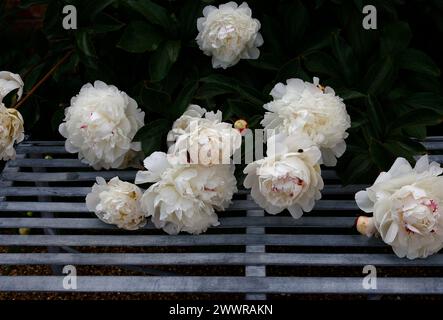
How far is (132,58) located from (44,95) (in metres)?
0.34

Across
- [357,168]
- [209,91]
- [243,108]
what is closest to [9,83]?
[209,91]

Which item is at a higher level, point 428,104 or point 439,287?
point 428,104

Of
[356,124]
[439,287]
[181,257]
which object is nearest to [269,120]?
[356,124]

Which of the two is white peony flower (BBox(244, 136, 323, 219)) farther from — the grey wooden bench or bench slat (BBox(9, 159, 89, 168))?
bench slat (BBox(9, 159, 89, 168))

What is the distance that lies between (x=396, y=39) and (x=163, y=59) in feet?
2.16

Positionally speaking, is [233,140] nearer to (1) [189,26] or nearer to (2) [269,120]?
(2) [269,120]

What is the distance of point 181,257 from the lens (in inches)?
51.4

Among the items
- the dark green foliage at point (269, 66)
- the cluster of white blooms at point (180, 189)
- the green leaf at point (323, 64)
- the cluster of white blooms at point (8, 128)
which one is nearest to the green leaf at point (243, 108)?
the dark green foliage at point (269, 66)

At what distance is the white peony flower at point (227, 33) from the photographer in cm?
146

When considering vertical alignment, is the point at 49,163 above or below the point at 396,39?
below

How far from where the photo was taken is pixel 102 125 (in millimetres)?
1392

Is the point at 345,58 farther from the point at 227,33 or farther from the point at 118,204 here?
the point at 118,204

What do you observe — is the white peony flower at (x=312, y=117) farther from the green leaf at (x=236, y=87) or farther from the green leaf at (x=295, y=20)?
the green leaf at (x=295, y=20)

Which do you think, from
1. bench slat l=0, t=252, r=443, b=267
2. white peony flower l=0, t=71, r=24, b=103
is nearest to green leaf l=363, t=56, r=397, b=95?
bench slat l=0, t=252, r=443, b=267
